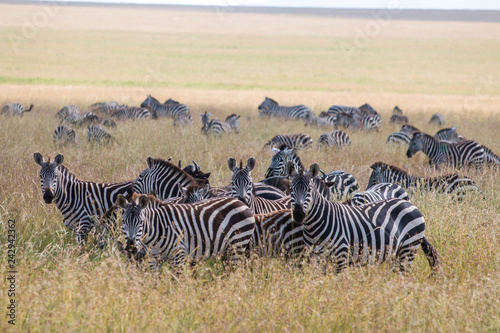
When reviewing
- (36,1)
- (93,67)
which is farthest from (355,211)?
(36,1)

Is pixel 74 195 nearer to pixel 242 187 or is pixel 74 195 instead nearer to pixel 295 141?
pixel 242 187

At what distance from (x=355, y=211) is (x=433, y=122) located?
684 inches

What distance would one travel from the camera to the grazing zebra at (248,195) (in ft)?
20.1

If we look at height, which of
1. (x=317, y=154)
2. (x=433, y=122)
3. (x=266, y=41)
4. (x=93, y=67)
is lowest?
(x=317, y=154)

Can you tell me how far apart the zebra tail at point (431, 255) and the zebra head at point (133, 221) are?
286 cm

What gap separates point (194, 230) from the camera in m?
5.03

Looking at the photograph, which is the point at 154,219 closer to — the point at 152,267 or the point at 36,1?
the point at 152,267

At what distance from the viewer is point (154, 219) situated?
15.9ft

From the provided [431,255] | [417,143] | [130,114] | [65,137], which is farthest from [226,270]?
[130,114]

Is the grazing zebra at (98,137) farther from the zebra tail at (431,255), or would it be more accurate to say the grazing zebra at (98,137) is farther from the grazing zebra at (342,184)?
the zebra tail at (431,255)

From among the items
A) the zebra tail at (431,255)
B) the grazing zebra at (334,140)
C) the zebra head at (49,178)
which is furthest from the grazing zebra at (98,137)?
the zebra tail at (431,255)

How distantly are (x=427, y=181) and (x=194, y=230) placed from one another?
482 cm

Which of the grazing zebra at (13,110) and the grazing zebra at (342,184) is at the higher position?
the grazing zebra at (13,110)

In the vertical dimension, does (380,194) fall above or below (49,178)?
above
